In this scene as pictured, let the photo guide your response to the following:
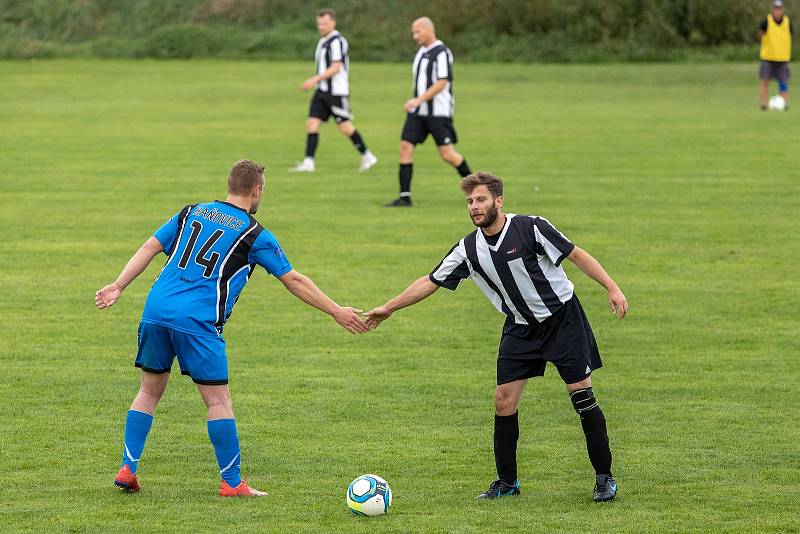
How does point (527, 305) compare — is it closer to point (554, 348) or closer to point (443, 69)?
point (554, 348)

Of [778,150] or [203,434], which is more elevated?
[203,434]

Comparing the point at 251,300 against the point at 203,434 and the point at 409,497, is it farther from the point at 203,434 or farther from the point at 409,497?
the point at 409,497

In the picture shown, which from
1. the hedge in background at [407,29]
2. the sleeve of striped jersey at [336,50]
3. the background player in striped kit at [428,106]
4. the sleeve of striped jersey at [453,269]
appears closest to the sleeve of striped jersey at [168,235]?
the sleeve of striped jersey at [453,269]

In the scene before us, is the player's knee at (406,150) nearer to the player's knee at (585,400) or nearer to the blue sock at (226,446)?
the player's knee at (585,400)

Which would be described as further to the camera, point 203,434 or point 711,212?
point 711,212

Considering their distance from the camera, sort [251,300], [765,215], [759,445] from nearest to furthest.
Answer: [759,445] < [251,300] < [765,215]

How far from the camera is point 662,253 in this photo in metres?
14.6

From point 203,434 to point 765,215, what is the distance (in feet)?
34.0

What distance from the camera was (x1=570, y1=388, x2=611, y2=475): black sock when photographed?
23.4 feet

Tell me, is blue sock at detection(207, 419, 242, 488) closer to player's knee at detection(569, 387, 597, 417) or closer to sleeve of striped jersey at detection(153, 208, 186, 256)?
sleeve of striped jersey at detection(153, 208, 186, 256)

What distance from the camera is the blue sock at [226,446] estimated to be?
701cm

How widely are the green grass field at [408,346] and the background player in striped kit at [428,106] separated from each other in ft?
1.84

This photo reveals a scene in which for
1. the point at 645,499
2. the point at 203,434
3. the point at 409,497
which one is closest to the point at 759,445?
the point at 645,499

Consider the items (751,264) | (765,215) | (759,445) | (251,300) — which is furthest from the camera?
(765,215)
